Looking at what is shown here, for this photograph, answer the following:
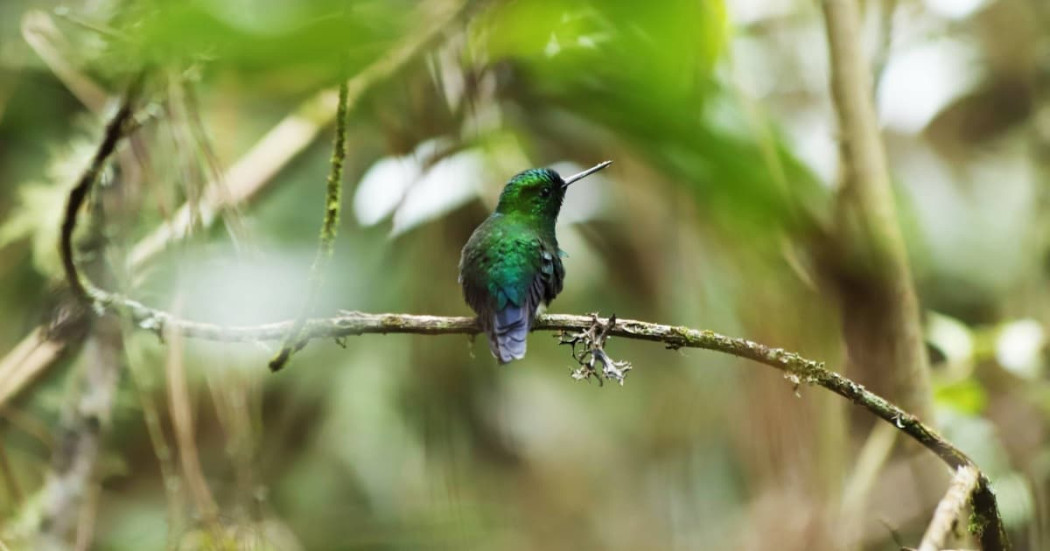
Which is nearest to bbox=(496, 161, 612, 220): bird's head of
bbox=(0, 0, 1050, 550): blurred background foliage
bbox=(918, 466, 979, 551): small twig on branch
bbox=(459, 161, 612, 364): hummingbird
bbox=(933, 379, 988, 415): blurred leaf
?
bbox=(459, 161, 612, 364): hummingbird

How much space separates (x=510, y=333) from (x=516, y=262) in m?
0.23

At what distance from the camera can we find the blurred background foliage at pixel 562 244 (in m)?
1.01

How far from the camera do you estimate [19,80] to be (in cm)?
311

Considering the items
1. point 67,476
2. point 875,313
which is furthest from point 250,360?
point 875,313

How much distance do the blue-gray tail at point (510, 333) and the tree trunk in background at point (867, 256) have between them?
34.9 inches

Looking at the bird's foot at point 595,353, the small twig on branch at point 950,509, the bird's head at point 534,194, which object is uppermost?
the bird's head at point 534,194

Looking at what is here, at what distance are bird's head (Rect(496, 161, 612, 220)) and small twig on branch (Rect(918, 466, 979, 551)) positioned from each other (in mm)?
803

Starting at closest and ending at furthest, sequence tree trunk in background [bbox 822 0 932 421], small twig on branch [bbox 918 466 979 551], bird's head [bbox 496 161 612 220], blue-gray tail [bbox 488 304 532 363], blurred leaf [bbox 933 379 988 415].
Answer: small twig on branch [bbox 918 466 979 551] → blue-gray tail [bbox 488 304 532 363] → bird's head [bbox 496 161 612 220] → tree trunk in background [bbox 822 0 932 421] → blurred leaf [bbox 933 379 988 415]

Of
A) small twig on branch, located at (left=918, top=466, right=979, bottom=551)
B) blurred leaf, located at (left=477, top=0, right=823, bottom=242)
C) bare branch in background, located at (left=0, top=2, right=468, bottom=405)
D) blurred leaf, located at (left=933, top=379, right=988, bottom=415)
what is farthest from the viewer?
blurred leaf, located at (left=933, top=379, right=988, bottom=415)

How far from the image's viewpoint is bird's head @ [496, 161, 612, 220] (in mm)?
1653

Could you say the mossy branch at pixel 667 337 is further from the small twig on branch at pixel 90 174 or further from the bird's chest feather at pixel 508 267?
the bird's chest feather at pixel 508 267

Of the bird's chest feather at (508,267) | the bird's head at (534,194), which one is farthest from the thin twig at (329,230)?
the bird's head at (534,194)

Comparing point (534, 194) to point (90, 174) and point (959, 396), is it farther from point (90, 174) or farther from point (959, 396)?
point (959, 396)

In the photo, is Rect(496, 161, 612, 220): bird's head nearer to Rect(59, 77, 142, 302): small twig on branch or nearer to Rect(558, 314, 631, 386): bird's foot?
Rect(558, 314, 631, 386): bird's foot
